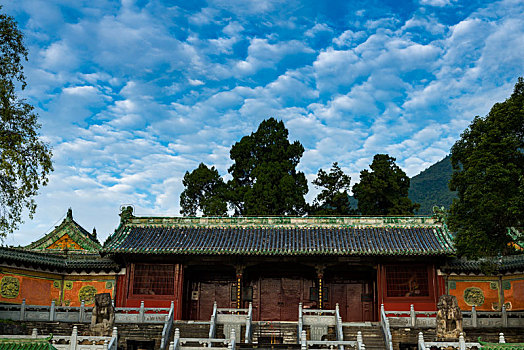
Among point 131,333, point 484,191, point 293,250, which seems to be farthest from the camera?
point 293,250

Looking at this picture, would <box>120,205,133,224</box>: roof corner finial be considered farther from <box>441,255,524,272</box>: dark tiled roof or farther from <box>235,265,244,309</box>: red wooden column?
<box>441,255,524,272</box>: dark tiled roof

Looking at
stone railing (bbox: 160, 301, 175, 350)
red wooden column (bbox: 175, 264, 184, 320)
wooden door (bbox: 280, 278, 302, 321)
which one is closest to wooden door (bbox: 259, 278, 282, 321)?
wooden door (bbox: 280, 278, 302, 321)

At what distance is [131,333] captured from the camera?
2017cm

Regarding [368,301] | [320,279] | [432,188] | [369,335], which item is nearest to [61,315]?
[320,279]

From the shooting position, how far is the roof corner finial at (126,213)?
85.9 ft

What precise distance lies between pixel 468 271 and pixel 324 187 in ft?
59.2

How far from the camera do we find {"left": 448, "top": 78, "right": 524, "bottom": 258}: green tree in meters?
17.7

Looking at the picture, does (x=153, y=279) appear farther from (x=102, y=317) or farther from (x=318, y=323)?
(x=318, y=323)

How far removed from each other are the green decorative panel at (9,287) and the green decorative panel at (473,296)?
2045cm

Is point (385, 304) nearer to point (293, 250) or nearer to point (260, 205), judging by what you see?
point (293, 250)

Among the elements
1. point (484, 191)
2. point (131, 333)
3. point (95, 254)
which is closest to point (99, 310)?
point (131, 333)

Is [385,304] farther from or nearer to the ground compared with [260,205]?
nearer to the ground

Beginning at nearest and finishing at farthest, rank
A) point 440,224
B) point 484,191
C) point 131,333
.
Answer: point 484,191 → point 131,333 → point 440,224

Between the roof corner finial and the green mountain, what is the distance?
62118mm
